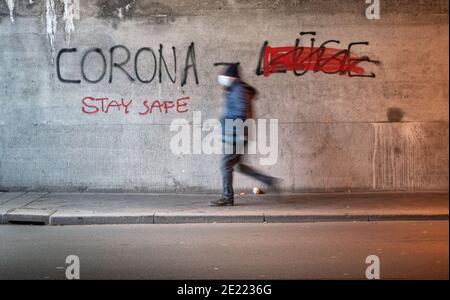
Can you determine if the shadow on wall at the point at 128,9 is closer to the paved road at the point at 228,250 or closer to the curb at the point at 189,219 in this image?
the curb at the point at 189,219

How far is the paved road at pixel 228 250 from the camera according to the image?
712 cm

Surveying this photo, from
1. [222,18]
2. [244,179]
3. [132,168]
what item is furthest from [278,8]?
[132,168]

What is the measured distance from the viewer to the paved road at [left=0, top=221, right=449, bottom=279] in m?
7.12

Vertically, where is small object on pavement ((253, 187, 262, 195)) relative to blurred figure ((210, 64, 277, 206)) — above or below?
below

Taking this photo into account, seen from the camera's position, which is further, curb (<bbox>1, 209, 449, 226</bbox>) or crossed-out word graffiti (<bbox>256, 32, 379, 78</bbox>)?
crossed-out word graffiti (<bbox>256, 32, 379, 78</bbox>)

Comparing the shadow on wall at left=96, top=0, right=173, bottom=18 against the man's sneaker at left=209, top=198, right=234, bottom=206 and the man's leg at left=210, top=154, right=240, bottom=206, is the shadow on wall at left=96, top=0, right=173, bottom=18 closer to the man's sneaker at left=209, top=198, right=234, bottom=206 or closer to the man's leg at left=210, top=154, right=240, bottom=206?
the man's leg at left=210, top=154, right=240, bottom=206

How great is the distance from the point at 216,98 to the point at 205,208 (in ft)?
7.67

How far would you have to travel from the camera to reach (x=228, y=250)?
818 cm

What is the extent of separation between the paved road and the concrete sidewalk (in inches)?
8.9

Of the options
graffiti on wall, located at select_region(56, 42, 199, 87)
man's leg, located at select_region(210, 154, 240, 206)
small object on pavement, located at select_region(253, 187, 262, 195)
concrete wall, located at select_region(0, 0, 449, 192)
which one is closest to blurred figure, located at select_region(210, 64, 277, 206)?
man's leg, located at select_region(210, 154, 240, 206)
